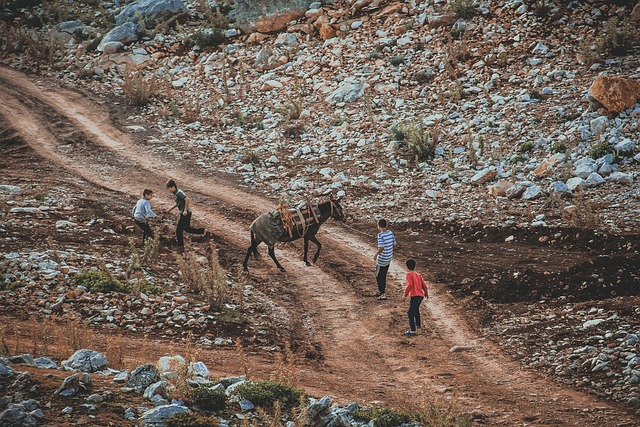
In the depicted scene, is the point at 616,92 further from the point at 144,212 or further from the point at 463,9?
the point at 144,212

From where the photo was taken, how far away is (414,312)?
35.0ft

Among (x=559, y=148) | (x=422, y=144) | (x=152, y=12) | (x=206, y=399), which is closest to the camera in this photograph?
(x=206, y=399)

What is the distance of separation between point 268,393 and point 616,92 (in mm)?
13855

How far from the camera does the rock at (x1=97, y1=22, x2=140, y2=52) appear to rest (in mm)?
27141

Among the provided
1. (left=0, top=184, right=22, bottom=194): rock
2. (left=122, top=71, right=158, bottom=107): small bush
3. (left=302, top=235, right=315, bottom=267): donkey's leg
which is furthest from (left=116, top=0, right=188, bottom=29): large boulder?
(left=302, top=235, right=315, bottom=267): donkey's leg

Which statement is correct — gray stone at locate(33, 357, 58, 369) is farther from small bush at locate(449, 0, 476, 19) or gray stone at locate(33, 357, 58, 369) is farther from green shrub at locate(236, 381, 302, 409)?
small bush at locate(449, 0, 476, 19)

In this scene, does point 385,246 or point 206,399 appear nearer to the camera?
point 206,399

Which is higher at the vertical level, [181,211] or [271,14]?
[271,14]

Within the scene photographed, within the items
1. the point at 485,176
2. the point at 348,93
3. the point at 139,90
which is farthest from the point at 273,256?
the point at 139,90

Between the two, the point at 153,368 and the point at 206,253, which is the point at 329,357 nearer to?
the point at 153,368

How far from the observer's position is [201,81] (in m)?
24.5

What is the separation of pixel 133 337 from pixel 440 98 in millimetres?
13584

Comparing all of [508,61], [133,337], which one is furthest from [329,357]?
[508,61]

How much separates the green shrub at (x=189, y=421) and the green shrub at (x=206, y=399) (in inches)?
17.4
